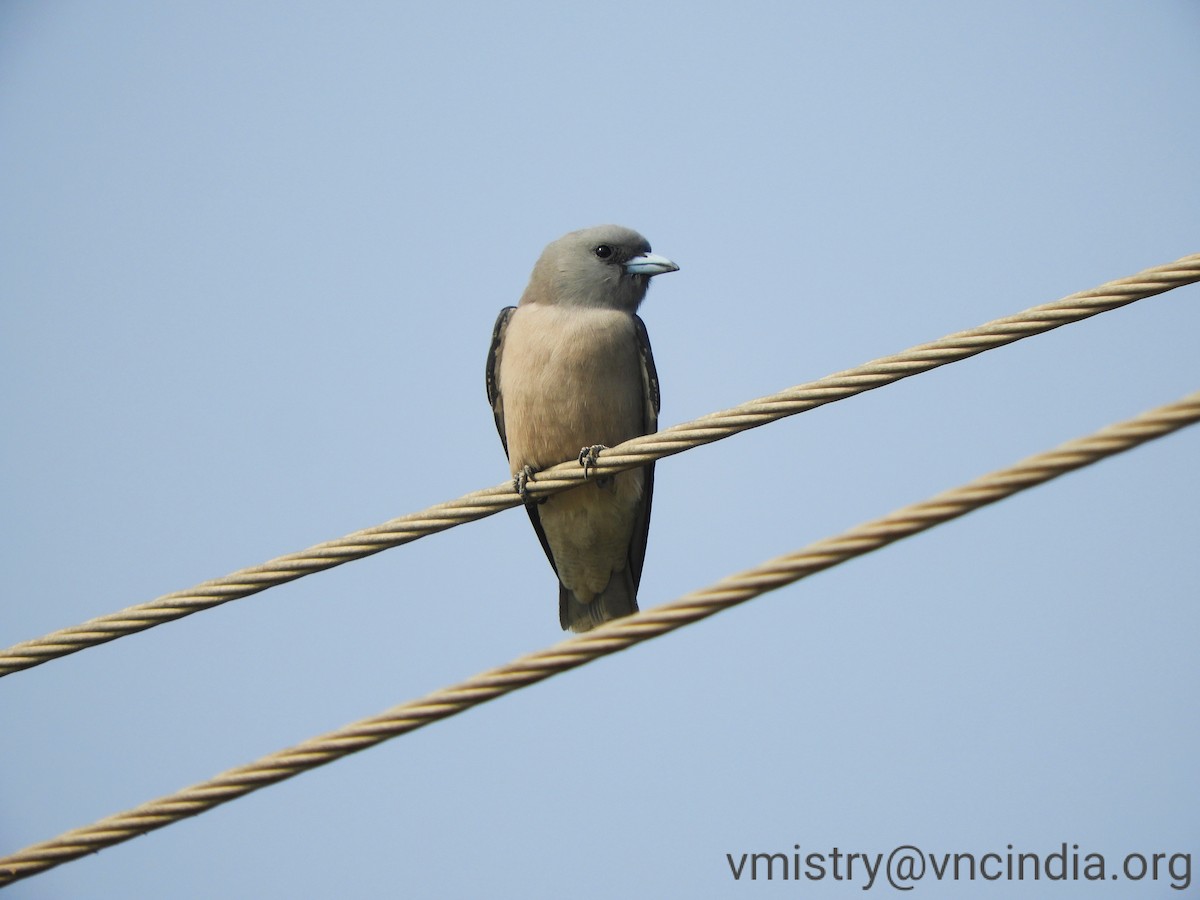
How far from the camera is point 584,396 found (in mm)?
5328

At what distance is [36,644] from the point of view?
3.10m

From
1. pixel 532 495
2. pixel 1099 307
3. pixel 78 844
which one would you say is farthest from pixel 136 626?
pixel 1099 307

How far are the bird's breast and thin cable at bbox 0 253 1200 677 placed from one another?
1.76 m

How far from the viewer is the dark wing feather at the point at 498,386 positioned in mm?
6012

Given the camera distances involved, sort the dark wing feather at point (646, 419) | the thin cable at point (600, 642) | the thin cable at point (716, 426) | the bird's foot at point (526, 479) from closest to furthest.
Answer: the thin cable at point (600, 642), the thin cable at point (716, 426), the bird's foot at point (526, 479), the dark wing feather at point (646, 419)

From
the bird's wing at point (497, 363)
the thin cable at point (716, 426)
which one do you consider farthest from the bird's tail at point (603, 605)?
the thin cable at point (716, 426)

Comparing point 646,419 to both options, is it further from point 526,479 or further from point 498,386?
point 526,479

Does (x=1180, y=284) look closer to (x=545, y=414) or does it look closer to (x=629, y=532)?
(x=545, y=414)

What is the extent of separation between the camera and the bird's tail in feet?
20.3

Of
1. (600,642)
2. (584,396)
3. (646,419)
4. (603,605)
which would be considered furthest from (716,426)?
(603,605)

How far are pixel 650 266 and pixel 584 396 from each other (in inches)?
45.5

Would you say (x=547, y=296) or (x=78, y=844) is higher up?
(x=547, y=296)

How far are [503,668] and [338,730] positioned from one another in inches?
17.4

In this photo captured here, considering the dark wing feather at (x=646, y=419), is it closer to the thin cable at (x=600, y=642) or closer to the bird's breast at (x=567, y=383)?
the bird's breast at (x=567, y=383)
